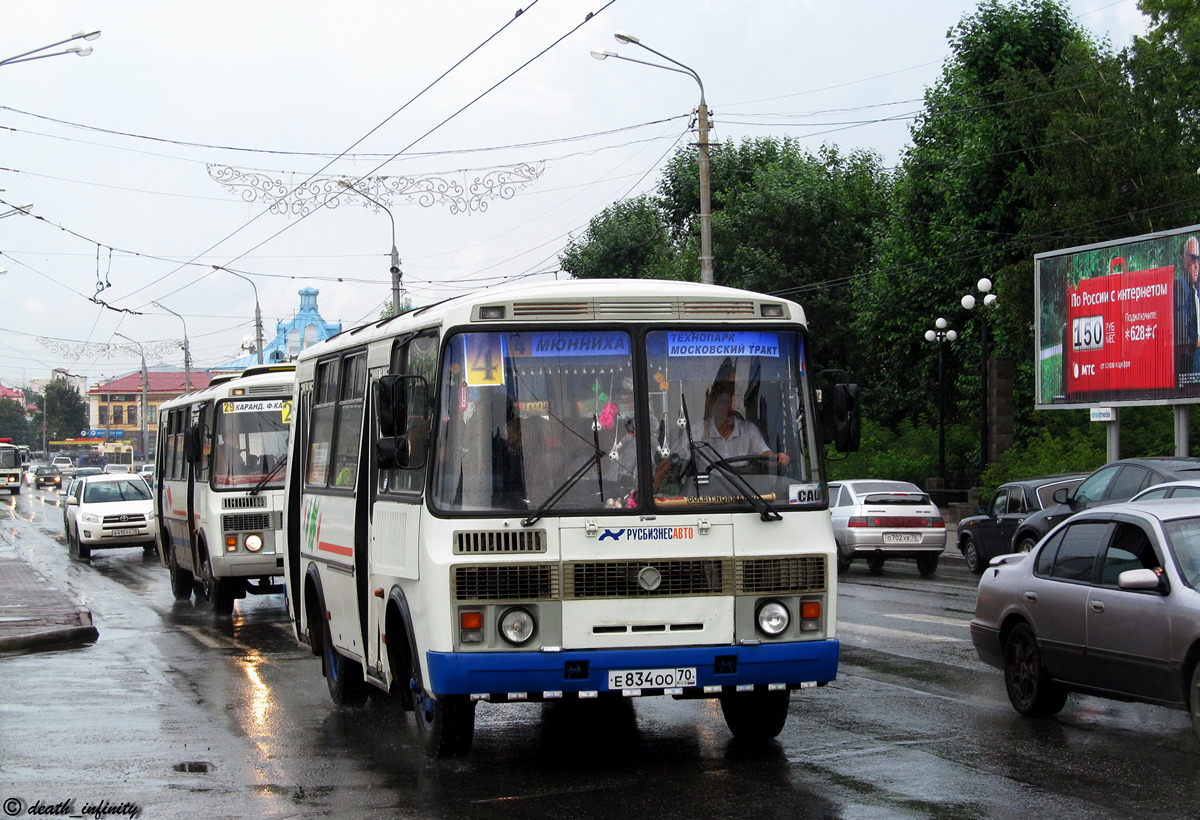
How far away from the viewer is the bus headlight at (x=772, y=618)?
8.08 meters

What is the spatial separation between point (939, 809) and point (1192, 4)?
1852 inches

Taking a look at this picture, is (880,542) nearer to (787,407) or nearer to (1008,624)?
(1008,624)

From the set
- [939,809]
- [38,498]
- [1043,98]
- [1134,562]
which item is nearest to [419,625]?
[939,809]

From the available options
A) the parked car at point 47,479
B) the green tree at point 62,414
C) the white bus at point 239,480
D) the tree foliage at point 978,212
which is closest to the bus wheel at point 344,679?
the white bus at point 239,480

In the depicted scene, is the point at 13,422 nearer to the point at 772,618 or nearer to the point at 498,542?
the point at 498,542

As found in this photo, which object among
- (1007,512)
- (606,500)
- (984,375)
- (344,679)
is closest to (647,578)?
(606,500)

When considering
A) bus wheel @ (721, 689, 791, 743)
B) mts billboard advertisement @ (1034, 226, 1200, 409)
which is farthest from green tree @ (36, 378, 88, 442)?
bus wheel @ (721, 689, 791, 743)

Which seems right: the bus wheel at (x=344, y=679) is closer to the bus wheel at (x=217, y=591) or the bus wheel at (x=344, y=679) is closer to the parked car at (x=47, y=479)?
the bus wheel at (x=217, y=591)

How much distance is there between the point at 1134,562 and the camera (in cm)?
891

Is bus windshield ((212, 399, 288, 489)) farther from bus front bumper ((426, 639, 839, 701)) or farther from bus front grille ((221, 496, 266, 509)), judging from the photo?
bus front bumper ((426, 639, 839, 701))

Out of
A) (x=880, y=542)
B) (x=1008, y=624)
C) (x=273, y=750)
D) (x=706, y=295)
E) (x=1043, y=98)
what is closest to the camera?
(x=706, y=295)

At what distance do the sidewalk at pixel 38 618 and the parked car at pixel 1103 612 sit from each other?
A: 9765 mm

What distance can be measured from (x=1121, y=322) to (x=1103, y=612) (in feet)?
64.1

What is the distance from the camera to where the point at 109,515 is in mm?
31672
